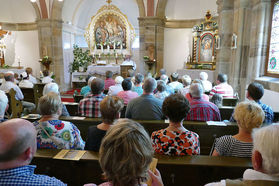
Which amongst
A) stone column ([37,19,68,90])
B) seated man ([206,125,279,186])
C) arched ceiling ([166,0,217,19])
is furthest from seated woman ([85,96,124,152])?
arched ceiling ([166,0,217,19])

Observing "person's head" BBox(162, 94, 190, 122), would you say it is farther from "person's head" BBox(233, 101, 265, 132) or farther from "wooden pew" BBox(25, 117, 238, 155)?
"wooden pew" BBox(25, 117, 238, 155)

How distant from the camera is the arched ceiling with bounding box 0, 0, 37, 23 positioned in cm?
1163

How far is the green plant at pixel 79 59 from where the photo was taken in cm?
1245

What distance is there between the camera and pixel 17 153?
1163 millimetres

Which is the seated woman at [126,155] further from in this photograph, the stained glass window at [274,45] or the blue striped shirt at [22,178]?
the stained glass window at [274,45]

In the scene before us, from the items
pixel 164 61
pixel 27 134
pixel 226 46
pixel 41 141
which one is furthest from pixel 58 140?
pixel 164 61

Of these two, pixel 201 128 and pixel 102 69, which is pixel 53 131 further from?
pixel 102 69

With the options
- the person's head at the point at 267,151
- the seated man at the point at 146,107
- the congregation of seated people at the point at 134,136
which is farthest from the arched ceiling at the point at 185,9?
the person's head at the point at 267,151

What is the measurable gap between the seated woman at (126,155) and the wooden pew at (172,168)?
0.77 metres

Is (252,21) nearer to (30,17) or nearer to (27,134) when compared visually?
(27,134)

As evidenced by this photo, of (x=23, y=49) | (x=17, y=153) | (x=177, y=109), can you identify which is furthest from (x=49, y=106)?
(x=23, y=49)

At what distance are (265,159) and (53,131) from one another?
1841 mm

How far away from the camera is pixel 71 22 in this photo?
12352 millimetres

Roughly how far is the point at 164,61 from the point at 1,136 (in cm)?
1106
